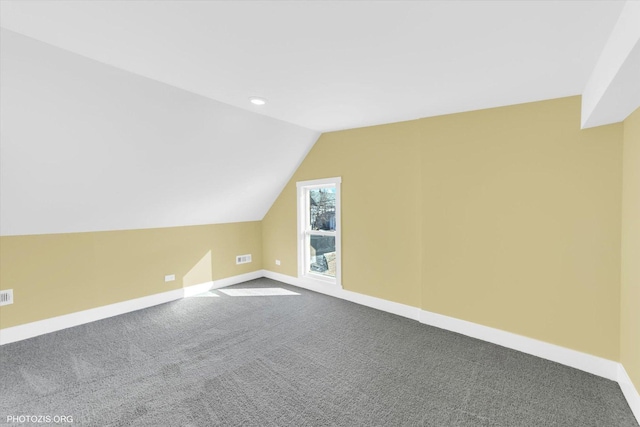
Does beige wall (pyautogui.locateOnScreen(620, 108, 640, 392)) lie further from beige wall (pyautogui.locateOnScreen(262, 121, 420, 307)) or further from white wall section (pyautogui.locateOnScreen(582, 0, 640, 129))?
beige wall (pyautogui.locateOnScreen(262, 121, 420, 307))

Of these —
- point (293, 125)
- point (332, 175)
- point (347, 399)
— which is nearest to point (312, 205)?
point (332, 175)

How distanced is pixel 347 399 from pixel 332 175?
111 inches

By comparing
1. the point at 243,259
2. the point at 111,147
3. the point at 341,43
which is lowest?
the point at 243,259

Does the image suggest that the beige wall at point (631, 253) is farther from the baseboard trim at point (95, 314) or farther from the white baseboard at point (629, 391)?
the baseboard trim at point (95, 314)

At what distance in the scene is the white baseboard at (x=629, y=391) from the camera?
6.07 ft

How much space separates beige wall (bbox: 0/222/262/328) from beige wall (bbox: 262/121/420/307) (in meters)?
2.11

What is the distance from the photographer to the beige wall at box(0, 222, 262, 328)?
9.61ft

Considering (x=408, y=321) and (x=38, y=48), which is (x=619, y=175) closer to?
→ (x=408, y=321)

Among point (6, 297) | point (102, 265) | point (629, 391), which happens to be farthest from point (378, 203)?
point (6, 297)

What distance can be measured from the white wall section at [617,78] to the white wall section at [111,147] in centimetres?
280

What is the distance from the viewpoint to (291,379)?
228cm

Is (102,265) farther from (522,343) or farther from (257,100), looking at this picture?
(522,343)

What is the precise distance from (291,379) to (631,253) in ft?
9.01

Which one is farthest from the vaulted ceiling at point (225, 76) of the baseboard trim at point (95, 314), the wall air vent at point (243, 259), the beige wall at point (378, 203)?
the wall air vent at point (243, 259)
